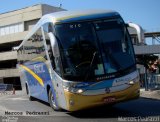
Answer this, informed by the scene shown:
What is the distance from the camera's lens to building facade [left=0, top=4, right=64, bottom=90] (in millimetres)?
67688

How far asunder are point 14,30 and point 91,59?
204 feet

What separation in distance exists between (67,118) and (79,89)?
4.49ft

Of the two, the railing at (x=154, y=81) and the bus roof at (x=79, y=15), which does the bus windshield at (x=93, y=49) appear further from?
the railing at (x=154, y=81)

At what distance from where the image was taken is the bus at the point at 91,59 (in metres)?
11.9

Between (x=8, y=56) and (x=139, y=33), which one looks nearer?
(x=139, y=33)

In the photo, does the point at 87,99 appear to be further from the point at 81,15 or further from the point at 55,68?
the point at 81,15

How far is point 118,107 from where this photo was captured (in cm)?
1494

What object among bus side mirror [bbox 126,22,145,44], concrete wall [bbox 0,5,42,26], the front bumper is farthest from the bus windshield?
concrete wall [bbox 0,5,42,26]

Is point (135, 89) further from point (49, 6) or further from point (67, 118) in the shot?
point (49, 6)

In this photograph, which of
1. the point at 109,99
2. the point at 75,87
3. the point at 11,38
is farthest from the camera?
the point at 11,38

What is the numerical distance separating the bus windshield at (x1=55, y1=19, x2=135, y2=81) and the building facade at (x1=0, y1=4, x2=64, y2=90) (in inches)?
2150

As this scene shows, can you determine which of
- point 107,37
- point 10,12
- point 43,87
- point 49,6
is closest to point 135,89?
point 107,37

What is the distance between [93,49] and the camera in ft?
40.0

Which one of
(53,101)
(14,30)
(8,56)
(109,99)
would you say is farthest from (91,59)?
(14,30)
